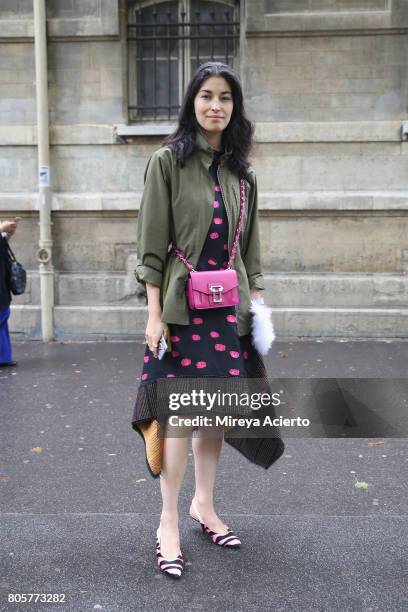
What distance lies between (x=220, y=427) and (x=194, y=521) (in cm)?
73

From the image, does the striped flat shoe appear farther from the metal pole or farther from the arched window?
the arched window

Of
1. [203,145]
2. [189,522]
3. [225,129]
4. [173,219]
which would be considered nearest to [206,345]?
[173,219]

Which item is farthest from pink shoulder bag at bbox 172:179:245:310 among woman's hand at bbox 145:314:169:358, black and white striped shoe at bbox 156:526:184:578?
black and white striped shoe at bbox 156:526:184:578

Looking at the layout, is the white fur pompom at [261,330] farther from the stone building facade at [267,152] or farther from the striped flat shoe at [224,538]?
the stone building facade at [267,152]

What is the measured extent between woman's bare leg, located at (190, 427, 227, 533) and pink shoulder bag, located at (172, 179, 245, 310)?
586 mm

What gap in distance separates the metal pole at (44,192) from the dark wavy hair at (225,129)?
5.66 metres

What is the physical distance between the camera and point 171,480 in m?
2.89

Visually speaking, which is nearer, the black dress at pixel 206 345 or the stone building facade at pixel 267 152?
the black dress at pixel 206 345

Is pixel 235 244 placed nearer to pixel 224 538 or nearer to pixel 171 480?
pixel 171 480

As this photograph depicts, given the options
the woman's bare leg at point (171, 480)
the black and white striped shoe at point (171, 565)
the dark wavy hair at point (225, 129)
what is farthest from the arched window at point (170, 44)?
the black and white striped shoe at point (171, 565)

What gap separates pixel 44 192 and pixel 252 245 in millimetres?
5729

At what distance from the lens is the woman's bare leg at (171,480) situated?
2850 millimetres

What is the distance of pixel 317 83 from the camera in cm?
804

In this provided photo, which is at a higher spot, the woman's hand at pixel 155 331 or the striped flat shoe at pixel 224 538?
the woman's hand at pixel 155 331
